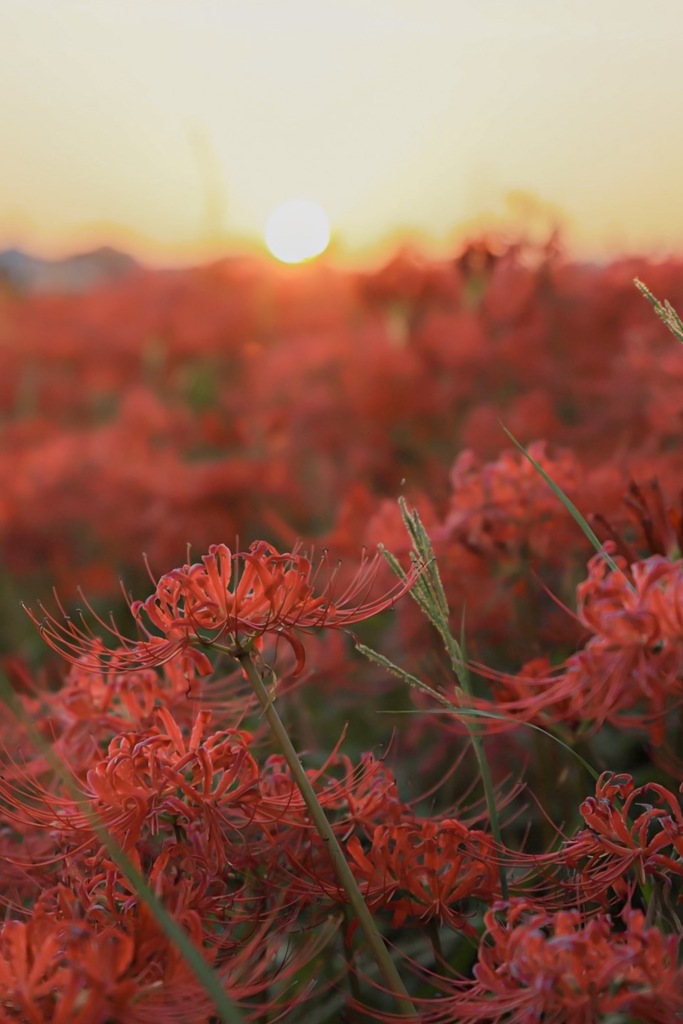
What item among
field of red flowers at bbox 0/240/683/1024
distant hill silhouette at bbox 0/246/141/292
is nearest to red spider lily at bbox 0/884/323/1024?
field of red flowers at bbox 0/240/683/1024

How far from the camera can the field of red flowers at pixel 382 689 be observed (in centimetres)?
76

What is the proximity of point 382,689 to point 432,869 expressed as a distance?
730 millimetres

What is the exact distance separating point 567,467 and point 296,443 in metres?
1.31

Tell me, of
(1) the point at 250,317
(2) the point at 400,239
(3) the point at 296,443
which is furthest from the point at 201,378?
(3) the point at 296,443

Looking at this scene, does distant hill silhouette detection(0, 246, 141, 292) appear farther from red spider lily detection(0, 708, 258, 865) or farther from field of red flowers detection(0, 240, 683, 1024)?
red spider lily detection(0, 708, 258, 865)

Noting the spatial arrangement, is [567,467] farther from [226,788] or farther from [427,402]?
[427,402]

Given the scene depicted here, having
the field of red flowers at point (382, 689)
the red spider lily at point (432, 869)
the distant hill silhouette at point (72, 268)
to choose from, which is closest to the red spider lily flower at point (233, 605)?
the field of red flowers at point (382, 689)

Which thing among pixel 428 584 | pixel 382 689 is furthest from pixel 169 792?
pixel 382 689

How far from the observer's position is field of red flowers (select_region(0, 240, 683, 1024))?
763 millimetres

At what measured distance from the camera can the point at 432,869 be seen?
0.85 m

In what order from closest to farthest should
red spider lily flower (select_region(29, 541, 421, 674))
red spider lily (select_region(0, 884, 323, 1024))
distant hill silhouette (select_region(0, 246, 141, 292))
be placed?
red spider lily (select_region(0, 884, 323, 1024))
red spider lily flower (select_region(29, 541, 421, 674))
distant hill silhouette (select_region(0, 246, 141, 292))

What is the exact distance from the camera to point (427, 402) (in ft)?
7.93

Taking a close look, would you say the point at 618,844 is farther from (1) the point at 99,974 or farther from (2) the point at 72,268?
(2) the point at 72,268

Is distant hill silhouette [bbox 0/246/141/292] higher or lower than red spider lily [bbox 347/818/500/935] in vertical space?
higher
